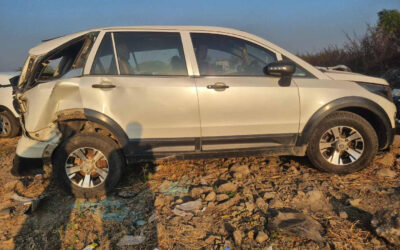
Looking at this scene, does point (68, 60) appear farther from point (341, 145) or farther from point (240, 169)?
point (341, 145)

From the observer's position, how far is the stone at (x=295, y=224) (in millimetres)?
2309

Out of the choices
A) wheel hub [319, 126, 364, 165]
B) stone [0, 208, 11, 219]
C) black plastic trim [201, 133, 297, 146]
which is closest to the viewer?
stone [0, 208, 11, 219]

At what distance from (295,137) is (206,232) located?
1.60 m

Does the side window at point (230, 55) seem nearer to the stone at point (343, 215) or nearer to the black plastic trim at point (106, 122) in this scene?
the black plastic trim at point (106, 122)

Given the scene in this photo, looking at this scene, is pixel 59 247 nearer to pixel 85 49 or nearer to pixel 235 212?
pixel 235 212

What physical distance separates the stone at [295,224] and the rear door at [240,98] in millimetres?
914

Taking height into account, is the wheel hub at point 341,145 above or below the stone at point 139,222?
above

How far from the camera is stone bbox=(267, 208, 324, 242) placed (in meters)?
2.31

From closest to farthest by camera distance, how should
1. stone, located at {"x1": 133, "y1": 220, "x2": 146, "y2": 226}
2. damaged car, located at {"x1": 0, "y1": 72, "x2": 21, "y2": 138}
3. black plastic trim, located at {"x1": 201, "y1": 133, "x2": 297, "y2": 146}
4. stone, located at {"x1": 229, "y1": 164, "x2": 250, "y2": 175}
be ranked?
stone, located at {"x1": 133, "y1": 220, "x2": 146, "y2": 226}
black plastic trim, located at {"x1": 201, "y1": 133, "x2": 297, "y2": 146}
stone, located at {"x1": 229, "y1": 164, "x2": 250, "y2": 175}
damaged car, located at {"x1": 0, "y1": 72, "x2": 21, "y2": 138}

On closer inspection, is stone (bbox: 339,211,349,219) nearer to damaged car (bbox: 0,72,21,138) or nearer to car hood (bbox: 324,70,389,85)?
car hood (bbox: 324,70,389,85)

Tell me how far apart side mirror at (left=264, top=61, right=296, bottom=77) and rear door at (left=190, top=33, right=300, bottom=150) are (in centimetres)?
11

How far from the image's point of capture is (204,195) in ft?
10.1

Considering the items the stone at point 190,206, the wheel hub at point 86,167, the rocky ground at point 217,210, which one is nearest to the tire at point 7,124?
the rocky ground at point 217,210

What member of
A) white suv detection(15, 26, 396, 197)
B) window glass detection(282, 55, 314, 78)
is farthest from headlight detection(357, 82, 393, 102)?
window glass detection(282, 55, 314, 78)
